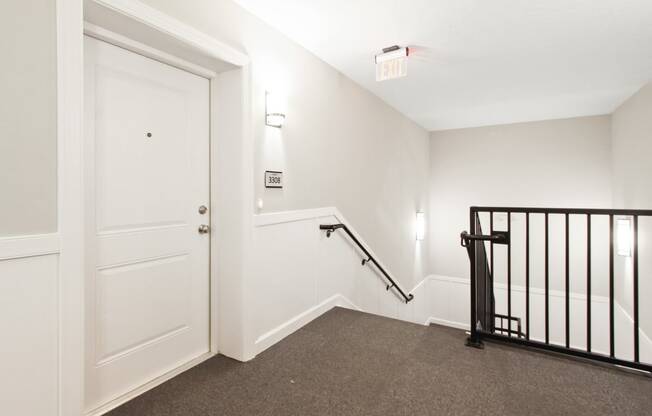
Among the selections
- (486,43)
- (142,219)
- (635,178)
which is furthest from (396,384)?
(635,178)

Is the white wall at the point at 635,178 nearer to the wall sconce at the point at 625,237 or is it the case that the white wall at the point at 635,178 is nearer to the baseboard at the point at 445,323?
the wall sconce at the point at 625,237

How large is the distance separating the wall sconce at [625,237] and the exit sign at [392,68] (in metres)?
3.45

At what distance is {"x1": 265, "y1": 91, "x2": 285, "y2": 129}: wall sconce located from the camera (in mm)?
2379

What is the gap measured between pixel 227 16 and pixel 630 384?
309 centimetres

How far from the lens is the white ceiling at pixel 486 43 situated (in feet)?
7.29

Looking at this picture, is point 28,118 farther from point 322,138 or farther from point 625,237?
point 625,237

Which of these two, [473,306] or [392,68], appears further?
[392,68]

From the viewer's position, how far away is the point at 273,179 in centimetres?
245

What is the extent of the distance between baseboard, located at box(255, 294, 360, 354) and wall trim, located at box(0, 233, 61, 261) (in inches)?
52.9

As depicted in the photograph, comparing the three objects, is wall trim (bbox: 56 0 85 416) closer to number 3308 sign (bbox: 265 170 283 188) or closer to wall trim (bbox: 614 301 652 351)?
number 3308 sign (bbox: 265 170 283 188)

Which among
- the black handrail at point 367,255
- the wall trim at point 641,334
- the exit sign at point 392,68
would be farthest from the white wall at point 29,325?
the wall trim at point 641,334

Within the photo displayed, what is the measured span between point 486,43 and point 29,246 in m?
3.12

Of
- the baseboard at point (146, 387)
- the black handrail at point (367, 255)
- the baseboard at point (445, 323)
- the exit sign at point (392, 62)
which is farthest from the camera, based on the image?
the baseboard at point (445, 323)

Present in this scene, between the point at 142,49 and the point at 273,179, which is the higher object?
the point at 142,49
